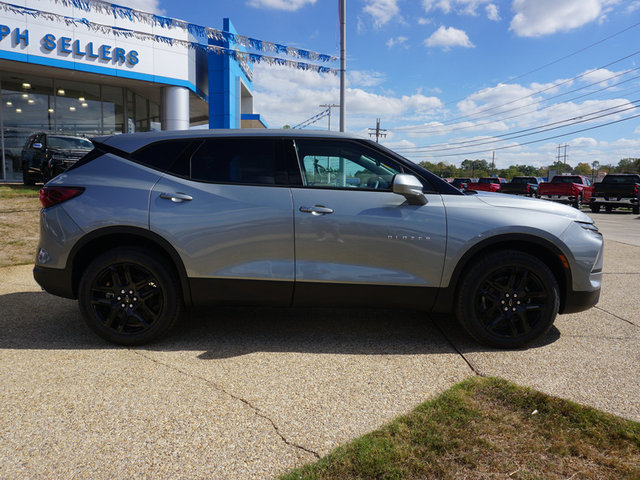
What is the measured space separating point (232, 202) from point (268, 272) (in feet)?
1.98

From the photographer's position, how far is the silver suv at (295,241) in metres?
3.51

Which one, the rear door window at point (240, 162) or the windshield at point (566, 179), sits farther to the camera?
the windshield at point (566, 179)

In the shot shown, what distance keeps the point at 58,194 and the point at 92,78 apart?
1933 centimetres

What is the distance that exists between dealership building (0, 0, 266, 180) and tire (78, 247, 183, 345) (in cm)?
1440

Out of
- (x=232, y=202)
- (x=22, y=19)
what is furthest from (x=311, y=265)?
(x=22, y=19)

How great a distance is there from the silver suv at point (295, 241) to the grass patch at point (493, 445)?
1013mm

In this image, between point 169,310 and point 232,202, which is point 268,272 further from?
point 169,310

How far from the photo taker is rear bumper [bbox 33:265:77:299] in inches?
143

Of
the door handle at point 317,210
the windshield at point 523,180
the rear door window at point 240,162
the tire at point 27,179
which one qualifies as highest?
the windshield at point 523,180

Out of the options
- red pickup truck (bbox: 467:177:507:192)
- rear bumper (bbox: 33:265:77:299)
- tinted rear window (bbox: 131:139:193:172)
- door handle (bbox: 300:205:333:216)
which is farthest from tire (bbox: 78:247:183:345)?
red pickup truck (bbox: 467:177:507:192)

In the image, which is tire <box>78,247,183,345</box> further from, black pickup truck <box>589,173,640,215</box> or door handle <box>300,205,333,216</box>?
black pickup truck <box>589,173,640,215</box>

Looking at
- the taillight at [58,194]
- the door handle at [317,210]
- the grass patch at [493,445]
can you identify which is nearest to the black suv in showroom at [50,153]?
the taillight at [58,194]

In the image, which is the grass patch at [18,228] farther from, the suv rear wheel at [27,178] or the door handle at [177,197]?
the door handle at [177,197]

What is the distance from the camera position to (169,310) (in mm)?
3590
